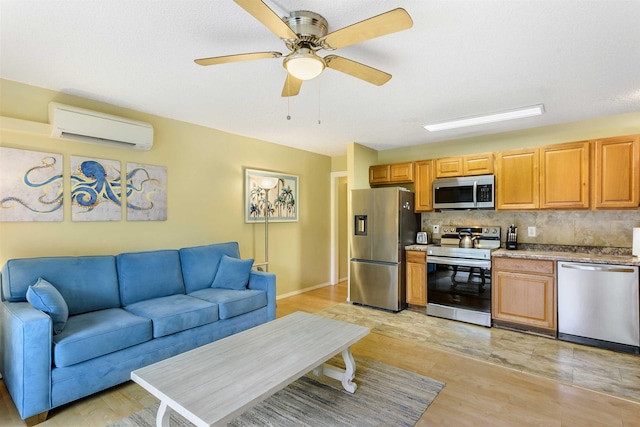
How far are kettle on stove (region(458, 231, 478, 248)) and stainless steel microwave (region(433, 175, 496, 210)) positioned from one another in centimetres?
42

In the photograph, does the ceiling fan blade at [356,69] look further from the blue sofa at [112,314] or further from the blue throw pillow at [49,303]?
the blue throw pillow at [49,303]

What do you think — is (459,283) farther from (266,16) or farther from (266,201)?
(266,16)

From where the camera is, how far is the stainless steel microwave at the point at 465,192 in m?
3.89

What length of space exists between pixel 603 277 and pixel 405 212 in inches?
83.0

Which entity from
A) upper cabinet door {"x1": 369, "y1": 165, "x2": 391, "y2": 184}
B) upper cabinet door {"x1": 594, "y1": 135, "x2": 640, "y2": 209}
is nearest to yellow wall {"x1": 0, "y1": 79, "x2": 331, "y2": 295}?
upper cabinet door {"x1": 369, "y1": 165, "x2": 391, "y2": 184}

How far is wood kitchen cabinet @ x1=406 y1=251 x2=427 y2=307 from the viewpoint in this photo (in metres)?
4.18

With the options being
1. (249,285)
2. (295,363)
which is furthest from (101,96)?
(295,363)

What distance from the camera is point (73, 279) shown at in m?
2.62

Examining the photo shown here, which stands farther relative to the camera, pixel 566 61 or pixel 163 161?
pixel 163 161

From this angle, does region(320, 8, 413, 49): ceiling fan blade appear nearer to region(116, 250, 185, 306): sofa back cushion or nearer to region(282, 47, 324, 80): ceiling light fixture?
region(282, 47, 324, 80): ceiling light fixture

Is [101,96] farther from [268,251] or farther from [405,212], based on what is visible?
[405,212]

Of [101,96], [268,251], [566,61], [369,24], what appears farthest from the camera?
[268,251]

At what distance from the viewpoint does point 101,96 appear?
9.61 ft

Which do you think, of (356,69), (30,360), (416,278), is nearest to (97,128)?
(30,360)
